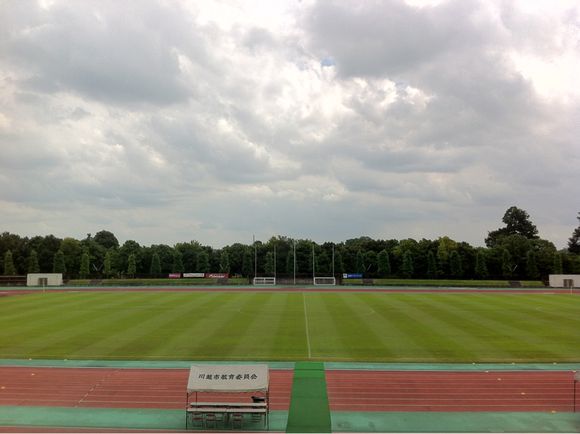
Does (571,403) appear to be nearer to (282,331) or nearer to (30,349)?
(282,331)

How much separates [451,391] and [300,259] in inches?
3028

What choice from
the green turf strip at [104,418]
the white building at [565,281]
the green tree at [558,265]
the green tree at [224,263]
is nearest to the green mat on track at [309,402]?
the green turf strip at [104,418]

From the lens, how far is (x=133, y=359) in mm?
21859

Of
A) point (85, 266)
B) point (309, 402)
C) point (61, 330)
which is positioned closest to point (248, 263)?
point (85, 266)

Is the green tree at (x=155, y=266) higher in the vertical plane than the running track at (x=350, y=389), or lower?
higher

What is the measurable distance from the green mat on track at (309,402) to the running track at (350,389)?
0.28 meters

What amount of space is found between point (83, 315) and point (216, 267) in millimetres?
62822

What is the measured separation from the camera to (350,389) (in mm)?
17266

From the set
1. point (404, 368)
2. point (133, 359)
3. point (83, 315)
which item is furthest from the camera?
point (83, 315)

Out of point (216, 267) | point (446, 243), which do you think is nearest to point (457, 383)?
point (216, 267)

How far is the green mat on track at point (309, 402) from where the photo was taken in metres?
13.7

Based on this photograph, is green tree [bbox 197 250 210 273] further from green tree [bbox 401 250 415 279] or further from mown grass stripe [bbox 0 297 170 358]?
mown grass stripe [bbox 0 297 170 358]

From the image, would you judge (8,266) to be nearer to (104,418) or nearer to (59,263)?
(59,263)

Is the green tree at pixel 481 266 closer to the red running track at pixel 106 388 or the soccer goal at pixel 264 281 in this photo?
the soccer goal at pixel 264 281
